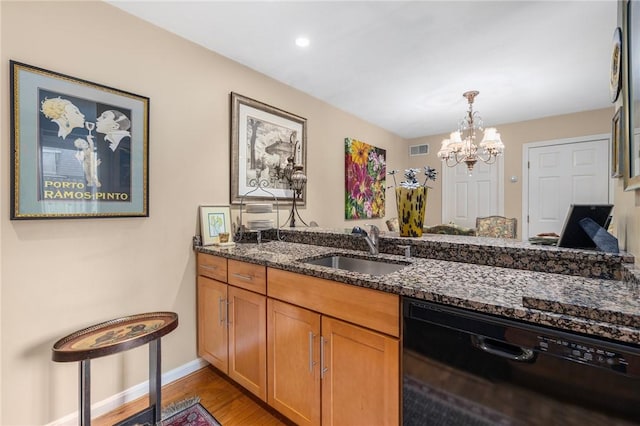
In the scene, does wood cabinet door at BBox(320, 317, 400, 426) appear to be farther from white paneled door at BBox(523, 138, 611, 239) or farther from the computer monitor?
white paneled door at BBox(523, 138, 611, 239)

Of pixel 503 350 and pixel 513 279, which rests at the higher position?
pixel 513 279

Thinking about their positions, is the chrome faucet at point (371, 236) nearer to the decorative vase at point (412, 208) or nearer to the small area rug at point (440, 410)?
the decorative vase at point (412, 208)

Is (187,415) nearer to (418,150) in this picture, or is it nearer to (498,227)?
(498,227)

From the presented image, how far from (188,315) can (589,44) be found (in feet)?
12.4

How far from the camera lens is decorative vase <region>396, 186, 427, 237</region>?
1.77 meters

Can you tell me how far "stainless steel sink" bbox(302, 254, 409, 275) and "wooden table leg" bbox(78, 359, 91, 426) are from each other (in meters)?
1.13

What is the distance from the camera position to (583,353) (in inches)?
30.4

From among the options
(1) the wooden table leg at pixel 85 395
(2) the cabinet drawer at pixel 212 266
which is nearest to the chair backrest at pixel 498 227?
(2) the cabinet drawer at pixel 212 266

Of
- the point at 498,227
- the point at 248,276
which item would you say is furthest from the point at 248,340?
the point at 498,227

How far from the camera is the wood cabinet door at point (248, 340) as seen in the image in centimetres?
165

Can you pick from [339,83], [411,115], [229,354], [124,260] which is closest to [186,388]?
[229,354]

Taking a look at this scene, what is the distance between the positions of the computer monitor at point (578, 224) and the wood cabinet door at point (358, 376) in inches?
39.3

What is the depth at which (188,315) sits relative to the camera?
215 centimetres

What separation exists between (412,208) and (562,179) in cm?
374
